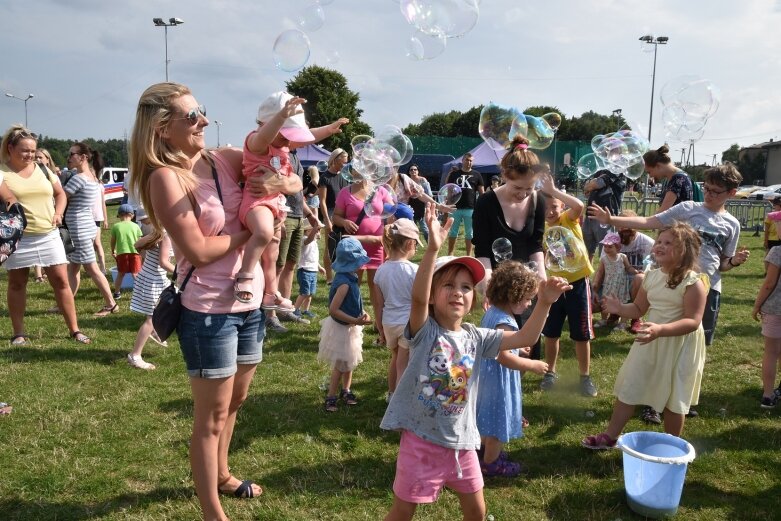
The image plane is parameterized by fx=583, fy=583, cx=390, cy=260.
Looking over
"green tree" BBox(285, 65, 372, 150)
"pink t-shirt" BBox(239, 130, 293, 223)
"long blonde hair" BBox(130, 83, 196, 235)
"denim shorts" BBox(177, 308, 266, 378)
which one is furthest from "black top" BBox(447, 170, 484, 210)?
"green tree" BBox(285, 65, 372, 150)

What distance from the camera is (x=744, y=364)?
237 inches

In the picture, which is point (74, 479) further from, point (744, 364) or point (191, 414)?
point (744, 364)

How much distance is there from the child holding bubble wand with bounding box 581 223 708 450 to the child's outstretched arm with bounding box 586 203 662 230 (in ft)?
1.44

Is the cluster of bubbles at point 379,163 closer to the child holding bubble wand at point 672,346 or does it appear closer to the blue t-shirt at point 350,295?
the blue t-shirt at point 350,295

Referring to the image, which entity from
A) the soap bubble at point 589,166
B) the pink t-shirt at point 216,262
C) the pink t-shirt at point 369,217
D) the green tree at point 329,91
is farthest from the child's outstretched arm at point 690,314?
the green tree at point 329,91

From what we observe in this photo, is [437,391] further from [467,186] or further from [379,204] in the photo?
[467,186]

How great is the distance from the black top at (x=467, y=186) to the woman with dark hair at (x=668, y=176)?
5.75 metres

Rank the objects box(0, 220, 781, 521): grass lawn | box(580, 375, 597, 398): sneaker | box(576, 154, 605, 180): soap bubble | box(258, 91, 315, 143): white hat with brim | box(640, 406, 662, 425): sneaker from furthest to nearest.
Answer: box(576, 154, 605, 180): soap bubble → box(580, 375, 597, 398): sneaker → box(640, 406, 662, 425): sneaker → box(0, 220, 781, 521): grass lawn → box(258, 91, 315, 143): white hat with brim

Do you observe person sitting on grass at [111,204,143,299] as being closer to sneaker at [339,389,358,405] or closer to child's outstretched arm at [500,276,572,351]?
sneaker at [339,389,358,405]

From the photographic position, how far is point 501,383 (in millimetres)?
3543

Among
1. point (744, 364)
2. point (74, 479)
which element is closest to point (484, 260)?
point (74, 479)

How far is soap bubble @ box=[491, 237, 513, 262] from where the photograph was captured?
4141 mm

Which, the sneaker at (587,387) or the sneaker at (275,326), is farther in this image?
the sneaker at (275,326)

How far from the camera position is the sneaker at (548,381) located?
518 cm
